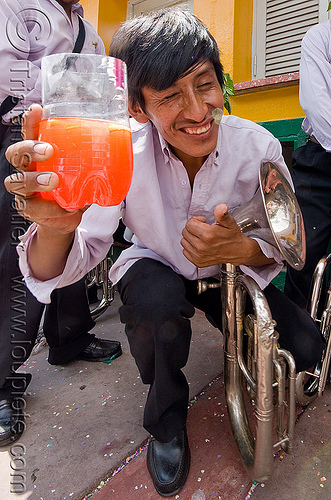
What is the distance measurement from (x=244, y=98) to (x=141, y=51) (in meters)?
2.01

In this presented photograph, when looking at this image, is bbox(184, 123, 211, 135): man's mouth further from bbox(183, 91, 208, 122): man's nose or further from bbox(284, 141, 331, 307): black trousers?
bbox(284, 141, 331, 307): black trousers

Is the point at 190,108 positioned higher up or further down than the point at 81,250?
higher up

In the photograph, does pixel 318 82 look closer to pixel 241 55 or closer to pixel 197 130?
pixel 197 130

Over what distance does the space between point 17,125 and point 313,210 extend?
164 centimetres

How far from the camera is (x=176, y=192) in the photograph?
1.44 meters

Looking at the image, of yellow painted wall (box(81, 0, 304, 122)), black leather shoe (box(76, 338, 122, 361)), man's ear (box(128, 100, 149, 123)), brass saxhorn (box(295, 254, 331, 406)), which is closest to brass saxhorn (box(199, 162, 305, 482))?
brass saxhorn (box(295, 254, 331, 406))

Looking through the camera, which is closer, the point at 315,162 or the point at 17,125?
the point at 17,125

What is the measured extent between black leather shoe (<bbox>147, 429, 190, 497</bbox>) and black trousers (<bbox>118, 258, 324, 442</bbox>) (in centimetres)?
5

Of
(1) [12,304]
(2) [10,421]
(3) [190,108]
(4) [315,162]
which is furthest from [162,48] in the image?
(2) [10,421]

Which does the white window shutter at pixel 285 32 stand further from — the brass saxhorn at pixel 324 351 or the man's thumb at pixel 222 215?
the man's thumb at pixel 222 215

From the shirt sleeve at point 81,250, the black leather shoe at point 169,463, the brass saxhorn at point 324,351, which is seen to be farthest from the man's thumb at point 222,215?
the black leather shoe at point 169,463

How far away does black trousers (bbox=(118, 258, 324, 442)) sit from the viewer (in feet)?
4.10

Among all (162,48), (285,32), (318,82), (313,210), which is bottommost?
(313,210)

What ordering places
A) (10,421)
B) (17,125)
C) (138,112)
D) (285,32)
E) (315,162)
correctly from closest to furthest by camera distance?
(138,112), (10,421), (17,125), (315,162), (285,32)
